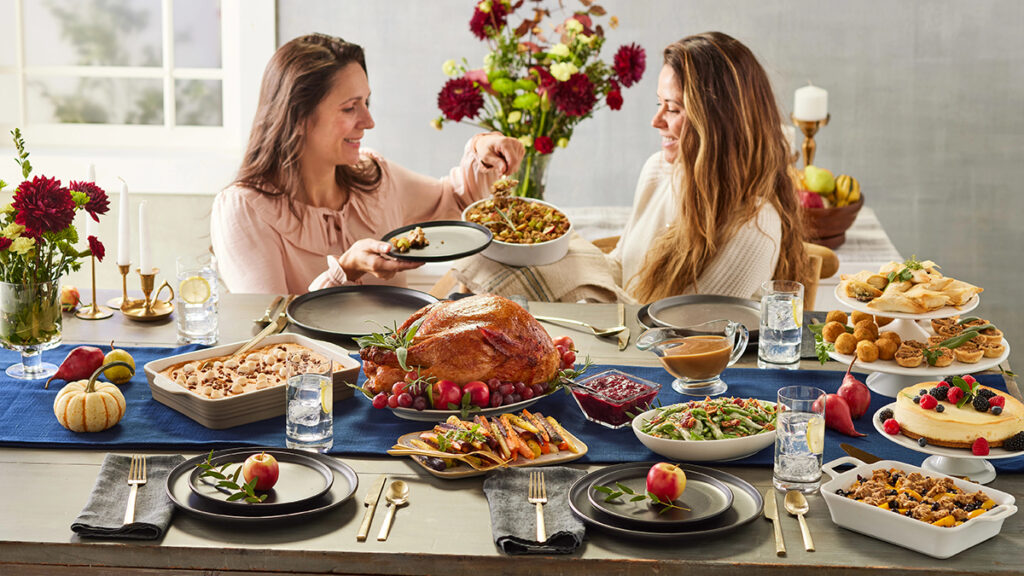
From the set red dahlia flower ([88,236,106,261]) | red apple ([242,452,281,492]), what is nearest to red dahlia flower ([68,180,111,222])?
red dahlia flower ([88,236,106,261])

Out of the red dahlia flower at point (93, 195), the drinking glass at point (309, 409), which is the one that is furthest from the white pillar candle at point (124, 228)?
the drinking glass at point (309, 409)

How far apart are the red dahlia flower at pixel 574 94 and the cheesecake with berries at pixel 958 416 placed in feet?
4.81

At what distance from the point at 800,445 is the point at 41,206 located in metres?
1.27

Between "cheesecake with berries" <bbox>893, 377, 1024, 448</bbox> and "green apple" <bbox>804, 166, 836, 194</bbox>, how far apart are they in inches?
87.7

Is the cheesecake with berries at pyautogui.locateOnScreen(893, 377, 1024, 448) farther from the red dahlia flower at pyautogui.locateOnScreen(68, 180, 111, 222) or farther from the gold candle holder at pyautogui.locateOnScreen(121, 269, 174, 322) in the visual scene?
the gold candle holder at pyautogui.locateOnScreen(121, 269, 174, 322)

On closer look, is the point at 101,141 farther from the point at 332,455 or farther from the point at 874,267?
the point at 332,455

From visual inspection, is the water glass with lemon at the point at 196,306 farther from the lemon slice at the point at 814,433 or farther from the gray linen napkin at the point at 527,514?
the lemon slice at the point at 814,433

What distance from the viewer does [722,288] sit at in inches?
103

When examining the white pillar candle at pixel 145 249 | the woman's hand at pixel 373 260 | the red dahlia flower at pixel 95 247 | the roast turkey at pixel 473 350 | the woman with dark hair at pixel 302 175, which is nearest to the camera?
the roast turkey at pixel 473 350

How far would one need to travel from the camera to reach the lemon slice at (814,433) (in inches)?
57.4

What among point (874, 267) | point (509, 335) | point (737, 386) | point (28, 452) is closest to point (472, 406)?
point (509, 335)

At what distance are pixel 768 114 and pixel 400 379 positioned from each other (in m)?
1.38

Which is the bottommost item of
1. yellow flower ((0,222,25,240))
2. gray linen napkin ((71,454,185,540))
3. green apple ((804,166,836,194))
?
gray linen napkin ((71,454,185,540))

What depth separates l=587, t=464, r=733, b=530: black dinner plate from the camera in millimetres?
1346
